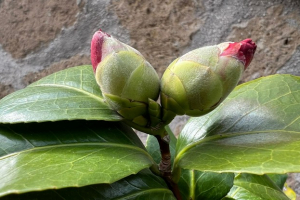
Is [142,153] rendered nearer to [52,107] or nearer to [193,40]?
[52,107]

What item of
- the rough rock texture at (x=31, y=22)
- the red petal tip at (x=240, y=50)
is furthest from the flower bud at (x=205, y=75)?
the rough rock texture at (x=31, y=22)

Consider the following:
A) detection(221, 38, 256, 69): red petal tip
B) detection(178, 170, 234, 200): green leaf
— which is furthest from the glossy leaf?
detection(221, 38, 256, 69): red petal tip

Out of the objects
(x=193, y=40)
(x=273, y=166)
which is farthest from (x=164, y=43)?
(x=273, y=166)

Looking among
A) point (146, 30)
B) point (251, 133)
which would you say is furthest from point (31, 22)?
point (251, 133)

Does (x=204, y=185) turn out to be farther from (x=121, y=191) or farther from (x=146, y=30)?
(x=146, y=30)

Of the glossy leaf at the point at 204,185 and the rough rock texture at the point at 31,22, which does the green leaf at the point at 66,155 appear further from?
the rough rock texture at the point at 31,22

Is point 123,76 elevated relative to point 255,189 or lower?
elevated
